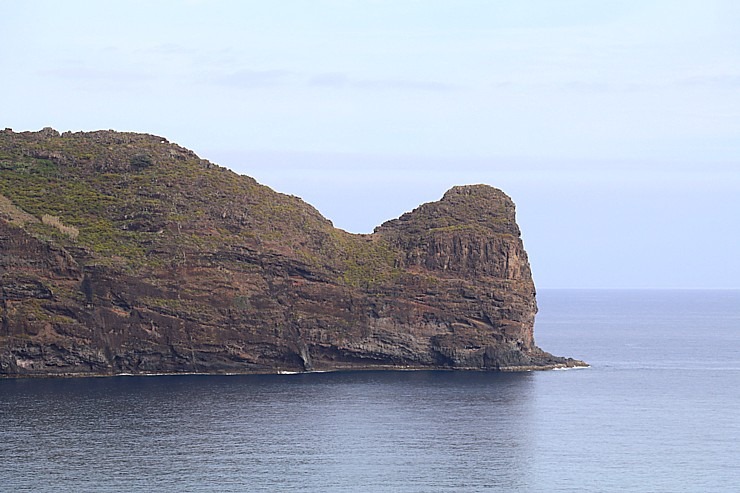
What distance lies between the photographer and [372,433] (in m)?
119

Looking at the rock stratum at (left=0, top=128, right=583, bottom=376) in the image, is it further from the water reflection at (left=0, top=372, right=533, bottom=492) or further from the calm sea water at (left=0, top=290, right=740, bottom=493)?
the water reflection at (left=0, top=372, right=533, bottom=492)

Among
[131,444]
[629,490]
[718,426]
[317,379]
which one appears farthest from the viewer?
[317,379]

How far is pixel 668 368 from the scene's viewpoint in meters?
180

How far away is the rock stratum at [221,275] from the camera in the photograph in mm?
156625

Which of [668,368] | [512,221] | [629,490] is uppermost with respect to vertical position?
[512,221]

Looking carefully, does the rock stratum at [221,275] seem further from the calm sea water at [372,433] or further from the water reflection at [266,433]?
the water reflection at [266,433]

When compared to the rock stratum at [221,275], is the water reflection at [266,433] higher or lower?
lower

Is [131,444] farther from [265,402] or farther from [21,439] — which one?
[265,402]

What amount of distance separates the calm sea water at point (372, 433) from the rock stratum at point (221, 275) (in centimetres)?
504

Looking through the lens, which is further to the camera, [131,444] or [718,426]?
[718,426]

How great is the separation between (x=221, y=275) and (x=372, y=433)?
50.2m

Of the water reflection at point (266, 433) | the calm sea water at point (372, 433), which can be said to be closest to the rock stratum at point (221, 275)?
the calm sea water at point (372, 433)

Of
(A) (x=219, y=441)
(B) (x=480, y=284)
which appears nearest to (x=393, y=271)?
(B) (x=480, y=284)

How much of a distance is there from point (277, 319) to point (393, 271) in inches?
713
